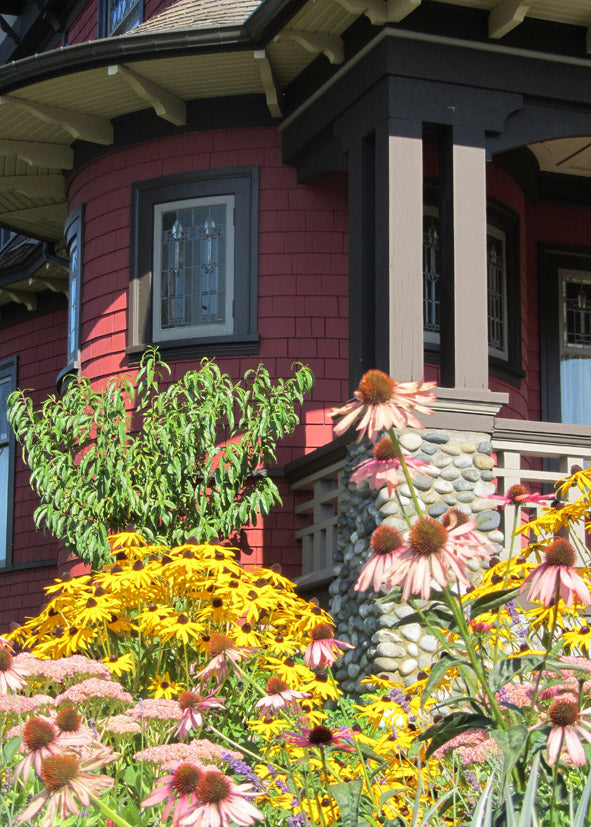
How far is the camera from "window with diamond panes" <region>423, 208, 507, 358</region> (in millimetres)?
10172

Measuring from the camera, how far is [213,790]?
2727mm

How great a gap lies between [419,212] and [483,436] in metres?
1.47

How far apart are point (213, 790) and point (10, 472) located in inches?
502

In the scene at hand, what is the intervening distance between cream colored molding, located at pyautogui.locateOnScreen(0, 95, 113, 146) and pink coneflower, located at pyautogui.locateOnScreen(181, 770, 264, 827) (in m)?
8.69

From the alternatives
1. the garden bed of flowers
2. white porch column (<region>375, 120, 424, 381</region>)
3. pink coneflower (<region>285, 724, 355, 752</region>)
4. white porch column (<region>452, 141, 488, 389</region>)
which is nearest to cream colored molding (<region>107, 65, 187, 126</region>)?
white porch column (<region>375, 120, 424, 381</region>)

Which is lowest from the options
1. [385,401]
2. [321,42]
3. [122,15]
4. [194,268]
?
[385,401]

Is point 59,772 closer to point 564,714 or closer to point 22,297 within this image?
point 564,714

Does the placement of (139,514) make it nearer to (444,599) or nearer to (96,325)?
(96,325)

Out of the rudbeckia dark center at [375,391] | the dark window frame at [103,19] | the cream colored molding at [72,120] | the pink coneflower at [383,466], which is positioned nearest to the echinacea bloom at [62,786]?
the pink coneflower at [383,466]

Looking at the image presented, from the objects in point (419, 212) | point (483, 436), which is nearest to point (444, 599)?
point (483, 436)

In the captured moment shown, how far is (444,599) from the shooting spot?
3.08 metres

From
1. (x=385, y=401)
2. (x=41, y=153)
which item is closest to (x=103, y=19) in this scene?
(x=41, y=153)

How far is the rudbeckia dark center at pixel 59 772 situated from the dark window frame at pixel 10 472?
12016mm

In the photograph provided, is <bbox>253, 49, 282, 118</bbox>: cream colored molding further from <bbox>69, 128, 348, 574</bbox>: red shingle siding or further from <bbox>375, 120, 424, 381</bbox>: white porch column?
<bbox>375, 120, 424, 381</bbox>: white porch column
